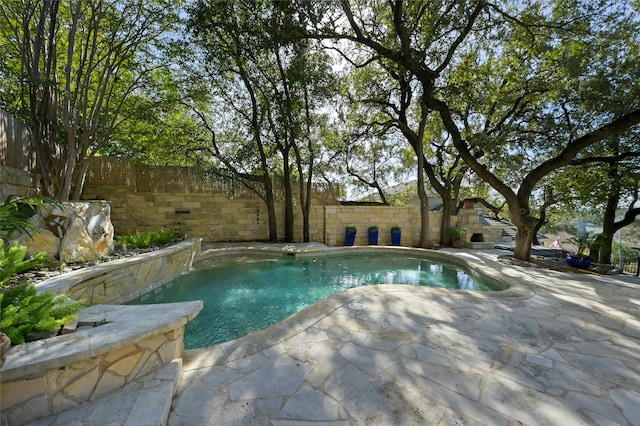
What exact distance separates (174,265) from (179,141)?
4.82m

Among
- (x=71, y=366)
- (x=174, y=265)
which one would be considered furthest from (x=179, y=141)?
(x=71, y=366)

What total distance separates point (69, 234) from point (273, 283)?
3.31 metres

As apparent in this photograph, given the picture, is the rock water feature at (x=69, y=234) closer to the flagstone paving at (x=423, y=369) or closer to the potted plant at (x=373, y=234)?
the flagstone paving at (x=423, y=369)

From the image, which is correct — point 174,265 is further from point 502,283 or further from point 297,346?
point 502,283

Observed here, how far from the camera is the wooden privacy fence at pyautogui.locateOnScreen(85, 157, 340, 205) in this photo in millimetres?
7638

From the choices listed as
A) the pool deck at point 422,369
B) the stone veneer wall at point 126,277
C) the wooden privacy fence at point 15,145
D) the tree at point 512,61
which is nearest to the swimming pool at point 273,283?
the stone veneer wall at point 126,277

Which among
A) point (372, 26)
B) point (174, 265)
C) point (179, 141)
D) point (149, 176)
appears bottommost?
point (174, 265)

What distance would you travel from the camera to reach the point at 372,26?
6539mm

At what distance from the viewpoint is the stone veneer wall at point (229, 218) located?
7902mm

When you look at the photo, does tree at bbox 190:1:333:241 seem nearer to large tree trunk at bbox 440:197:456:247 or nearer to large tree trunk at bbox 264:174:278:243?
large tree trunk at bbox 264:174:278:243

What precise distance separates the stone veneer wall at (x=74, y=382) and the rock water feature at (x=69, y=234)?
9.15 ft

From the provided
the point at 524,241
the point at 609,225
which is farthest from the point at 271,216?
the point at 609,225

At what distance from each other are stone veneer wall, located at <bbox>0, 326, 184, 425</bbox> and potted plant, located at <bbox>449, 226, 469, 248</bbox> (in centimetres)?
964

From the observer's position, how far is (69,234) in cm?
360
